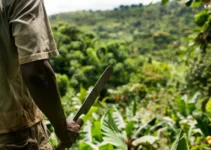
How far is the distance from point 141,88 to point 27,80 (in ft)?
36.3

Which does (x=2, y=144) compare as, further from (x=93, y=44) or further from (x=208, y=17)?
(x=93, y=44)

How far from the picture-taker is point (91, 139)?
4.75 metres

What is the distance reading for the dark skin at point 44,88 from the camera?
57.7 inches

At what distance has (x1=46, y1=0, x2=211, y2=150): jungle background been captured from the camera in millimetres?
2922

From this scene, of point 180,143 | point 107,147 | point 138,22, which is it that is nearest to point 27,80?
point 180,143

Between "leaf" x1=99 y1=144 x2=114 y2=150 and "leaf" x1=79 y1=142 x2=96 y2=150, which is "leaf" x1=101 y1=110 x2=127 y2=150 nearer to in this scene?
"leaf" x1=99 y1=144 x2=114 y2=150

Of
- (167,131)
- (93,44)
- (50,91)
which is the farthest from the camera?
(93,44)

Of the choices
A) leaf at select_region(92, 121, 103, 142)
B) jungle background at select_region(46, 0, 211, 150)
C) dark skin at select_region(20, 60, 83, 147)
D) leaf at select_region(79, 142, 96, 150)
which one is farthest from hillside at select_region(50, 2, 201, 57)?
dark skin at select_region(20, 60, 83, 147)

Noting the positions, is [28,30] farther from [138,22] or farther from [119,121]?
[138,22]

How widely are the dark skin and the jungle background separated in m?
0.83

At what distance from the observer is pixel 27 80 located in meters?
1.47

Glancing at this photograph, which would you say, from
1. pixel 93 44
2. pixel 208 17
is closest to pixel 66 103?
pixel 208 17

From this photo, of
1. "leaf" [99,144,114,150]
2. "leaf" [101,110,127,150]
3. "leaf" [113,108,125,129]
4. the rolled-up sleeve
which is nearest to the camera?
the rolled-up sleeve

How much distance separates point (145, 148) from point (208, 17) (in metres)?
2.89
